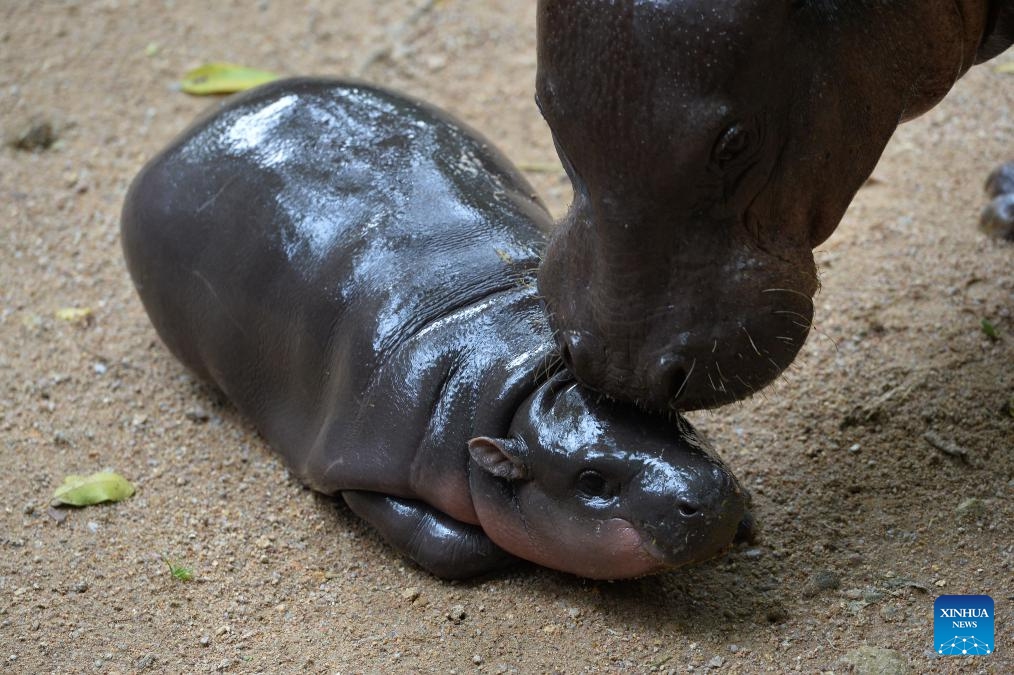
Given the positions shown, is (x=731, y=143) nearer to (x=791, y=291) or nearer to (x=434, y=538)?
(x=791, y=291)

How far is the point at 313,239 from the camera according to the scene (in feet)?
15.3

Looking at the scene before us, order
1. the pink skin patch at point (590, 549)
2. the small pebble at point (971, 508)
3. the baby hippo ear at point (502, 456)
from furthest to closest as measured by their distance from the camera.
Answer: the small pebble at point (971, 508) → the baby hippo ear at point (502, 456) → the pink skin patch at point (590, 549)

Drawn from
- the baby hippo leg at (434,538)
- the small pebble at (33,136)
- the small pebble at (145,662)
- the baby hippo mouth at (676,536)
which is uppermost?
the baby hippo mouth at (676,536)

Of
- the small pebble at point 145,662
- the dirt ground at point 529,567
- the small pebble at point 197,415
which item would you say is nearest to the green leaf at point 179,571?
the dirt ground at point 529,567

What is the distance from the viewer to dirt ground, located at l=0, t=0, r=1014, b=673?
152 inches

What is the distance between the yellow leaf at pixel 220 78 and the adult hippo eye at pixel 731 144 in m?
4.39

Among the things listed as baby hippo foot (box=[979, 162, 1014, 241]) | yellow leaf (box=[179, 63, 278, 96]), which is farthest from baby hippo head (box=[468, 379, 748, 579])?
yellow leaf (box=[179, 63, 278, 96])

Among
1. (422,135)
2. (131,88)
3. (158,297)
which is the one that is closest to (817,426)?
(422,135)

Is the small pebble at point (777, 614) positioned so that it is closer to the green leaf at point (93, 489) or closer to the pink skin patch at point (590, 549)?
the pink skin patch at point (590, 549)

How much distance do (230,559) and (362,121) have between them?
1714 mm

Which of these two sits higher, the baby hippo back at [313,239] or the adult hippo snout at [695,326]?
the adult hippo snout at [695,326]

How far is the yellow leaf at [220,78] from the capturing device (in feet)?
23.5

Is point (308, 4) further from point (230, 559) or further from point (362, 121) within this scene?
point (230, 559)

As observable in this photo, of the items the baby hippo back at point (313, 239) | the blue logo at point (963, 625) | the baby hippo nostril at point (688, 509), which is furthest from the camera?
the baby hippo back at point (313, 239)
